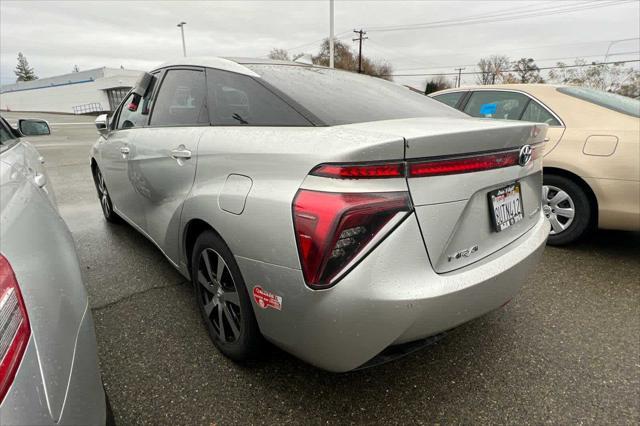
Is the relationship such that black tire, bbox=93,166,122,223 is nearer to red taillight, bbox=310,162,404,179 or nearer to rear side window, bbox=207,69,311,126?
rear side window, bbox=207,69,311,126

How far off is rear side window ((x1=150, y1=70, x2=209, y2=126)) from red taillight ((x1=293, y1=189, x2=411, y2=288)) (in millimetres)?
1125

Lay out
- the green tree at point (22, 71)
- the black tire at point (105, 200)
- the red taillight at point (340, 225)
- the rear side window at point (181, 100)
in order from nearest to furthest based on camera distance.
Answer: the red taillight at point (340, 225) < the rear side window at point (181, 100) < the black tire at point (105, 200) < the green tree at point (22, 71)

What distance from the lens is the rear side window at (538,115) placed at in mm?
3496

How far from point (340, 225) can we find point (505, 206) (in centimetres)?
86

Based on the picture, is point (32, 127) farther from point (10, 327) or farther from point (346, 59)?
point (346, 59)

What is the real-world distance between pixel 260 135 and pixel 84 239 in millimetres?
3019

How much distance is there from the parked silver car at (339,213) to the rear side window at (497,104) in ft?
6.77

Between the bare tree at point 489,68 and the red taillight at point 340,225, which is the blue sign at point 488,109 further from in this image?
the bare tree at point 489,68

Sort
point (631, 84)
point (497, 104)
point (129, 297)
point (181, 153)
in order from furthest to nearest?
point (631, 84), point (497, 104), point (129, 297), point (181, 153)

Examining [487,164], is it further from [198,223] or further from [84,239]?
[84,239]

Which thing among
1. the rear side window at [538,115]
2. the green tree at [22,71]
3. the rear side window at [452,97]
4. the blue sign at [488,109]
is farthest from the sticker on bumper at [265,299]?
the green tree at [22,71]

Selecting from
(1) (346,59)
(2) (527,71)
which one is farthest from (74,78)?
(2) (527,71)

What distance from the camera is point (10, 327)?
2.67 ft

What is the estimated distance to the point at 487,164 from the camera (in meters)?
1.56
